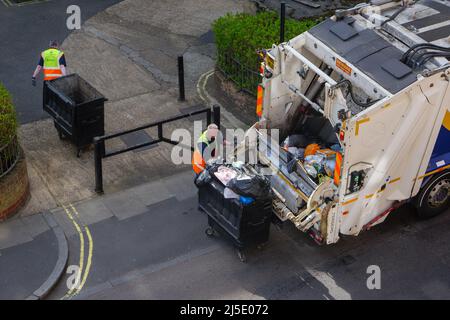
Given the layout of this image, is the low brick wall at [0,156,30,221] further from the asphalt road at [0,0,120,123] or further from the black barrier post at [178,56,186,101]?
the black barrier post at [178,56,186,101]

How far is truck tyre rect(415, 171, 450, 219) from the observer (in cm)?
946

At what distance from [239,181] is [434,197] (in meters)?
2.96

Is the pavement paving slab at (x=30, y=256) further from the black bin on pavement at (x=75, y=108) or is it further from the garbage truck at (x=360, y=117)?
the garbage truck at (x=360, y=117)

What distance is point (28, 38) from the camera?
15.9m

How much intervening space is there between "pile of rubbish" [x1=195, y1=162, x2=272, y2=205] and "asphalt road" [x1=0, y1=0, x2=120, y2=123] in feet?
16.0

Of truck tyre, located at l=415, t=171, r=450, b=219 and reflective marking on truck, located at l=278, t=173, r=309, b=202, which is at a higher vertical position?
reflective marking on truck, located at l=278, t=173, r=309, b=202

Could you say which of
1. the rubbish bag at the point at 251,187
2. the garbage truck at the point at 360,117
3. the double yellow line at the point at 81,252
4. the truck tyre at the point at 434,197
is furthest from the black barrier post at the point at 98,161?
the truck tyre at the point at 434,197

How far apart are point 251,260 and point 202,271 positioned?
2.26 ft

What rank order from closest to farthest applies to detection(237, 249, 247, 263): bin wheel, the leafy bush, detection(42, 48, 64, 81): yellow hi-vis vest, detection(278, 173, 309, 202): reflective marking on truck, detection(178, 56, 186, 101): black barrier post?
detection(278, 173, 309, 202): reflective marking on truck, detection(237, 249, 247, 263): bin wheel, detection(42, 48, 64, 81): yellow hi-vis vest, the leafy bush, detection(178, 56, 186, 101): black barrier post

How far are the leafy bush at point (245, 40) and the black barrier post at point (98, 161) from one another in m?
Result: 3.49

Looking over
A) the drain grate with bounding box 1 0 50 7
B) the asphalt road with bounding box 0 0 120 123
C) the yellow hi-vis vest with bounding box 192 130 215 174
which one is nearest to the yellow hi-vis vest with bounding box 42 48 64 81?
the asphalt road with bounding box 0 0 120 123

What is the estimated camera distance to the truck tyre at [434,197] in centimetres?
946

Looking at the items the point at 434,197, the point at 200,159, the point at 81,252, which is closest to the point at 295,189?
the point at 200,159
